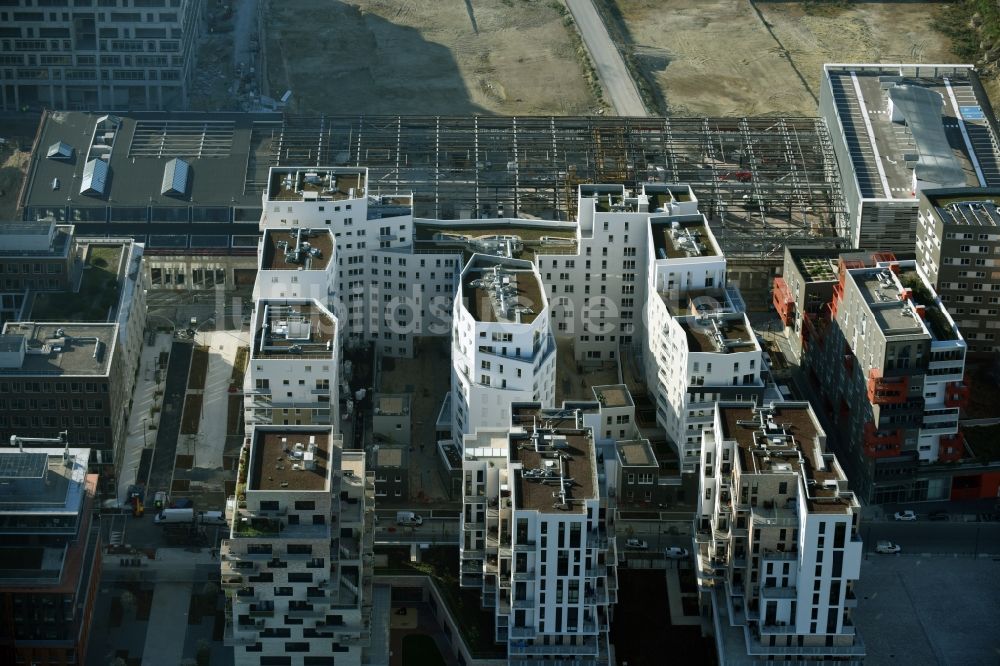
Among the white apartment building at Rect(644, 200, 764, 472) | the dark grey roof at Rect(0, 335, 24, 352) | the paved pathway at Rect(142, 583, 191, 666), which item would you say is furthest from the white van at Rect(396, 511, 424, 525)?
the dark grey roof at Rect(0, 335, 24, 352)

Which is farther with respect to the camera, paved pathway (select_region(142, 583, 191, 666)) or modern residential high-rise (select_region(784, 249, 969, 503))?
modern residential high-rise (select_region(784, 249, 969, 503))

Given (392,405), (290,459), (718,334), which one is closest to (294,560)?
(290,459)

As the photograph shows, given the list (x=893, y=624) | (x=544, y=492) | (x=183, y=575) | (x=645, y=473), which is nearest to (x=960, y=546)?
(x=893, y=624)

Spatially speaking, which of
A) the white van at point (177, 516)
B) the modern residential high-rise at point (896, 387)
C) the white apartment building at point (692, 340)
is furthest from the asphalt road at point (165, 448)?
the modern residential high-rise at point (896, 387)

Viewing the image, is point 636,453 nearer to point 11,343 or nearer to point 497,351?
point 497,351

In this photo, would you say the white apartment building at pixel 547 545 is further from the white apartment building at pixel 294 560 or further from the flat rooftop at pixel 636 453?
the flat rooftop at pixel 636 453

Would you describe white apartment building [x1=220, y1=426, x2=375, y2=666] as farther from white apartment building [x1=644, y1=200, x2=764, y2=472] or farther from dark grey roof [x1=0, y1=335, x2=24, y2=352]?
white apartment building [x1=644, y1=200, x2=764, y2=472]
